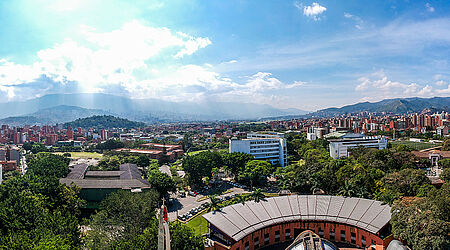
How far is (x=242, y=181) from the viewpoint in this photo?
39781 mm

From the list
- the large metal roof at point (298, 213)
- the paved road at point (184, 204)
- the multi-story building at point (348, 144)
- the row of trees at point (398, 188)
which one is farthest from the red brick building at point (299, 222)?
the multi-story building at point (348, 144)

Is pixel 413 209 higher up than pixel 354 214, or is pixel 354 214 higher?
pixel 413 209

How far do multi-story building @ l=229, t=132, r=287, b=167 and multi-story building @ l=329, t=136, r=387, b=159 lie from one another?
399 inches

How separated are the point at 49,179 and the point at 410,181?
33.2 m

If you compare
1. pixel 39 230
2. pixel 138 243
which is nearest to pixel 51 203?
pixel 39 230

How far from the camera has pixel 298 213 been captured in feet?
73.8

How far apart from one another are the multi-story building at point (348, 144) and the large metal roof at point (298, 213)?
31.2 meters

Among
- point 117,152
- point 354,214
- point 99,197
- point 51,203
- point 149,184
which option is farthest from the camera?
point 117,152

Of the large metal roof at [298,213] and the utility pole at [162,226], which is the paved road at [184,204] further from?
the utility pole at [162,226]

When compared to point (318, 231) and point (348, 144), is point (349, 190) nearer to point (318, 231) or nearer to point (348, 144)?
point (318, 231)

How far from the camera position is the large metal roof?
20109 mm

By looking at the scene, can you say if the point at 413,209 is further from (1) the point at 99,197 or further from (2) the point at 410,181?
(1) the point at 99,197

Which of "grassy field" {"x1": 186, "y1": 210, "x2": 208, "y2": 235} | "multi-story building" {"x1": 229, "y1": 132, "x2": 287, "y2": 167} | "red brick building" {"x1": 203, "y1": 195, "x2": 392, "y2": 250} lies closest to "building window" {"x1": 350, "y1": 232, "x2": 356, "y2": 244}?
"red brick building" {"x1": 203, "y1": 195, "x2": 392, "y2": 250}

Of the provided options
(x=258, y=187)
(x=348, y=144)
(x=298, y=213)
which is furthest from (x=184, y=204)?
(x=348, y=144)
